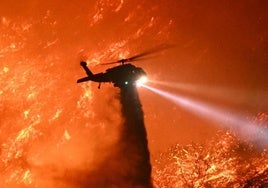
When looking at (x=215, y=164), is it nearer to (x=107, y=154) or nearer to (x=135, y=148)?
(x=135, y=148)

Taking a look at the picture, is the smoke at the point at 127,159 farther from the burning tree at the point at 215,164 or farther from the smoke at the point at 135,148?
the burning tree at the point at 215,164

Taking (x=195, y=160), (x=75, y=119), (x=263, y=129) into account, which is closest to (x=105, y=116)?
(x=75, y=119)

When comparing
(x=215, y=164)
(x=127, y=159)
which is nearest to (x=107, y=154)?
(x=127, y=159)

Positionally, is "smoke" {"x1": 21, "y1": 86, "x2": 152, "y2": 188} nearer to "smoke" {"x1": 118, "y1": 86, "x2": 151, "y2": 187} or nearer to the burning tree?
"smoke" {"x1": 118, "y1": 86, "x2": 151, "y2": 187}

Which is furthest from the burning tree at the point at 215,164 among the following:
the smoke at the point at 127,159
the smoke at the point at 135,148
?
the smoke at the point at 135,148

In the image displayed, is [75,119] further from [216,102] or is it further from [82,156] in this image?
[216,102]

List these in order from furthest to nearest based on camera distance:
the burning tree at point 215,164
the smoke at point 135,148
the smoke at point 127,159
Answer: the burning tree at point 215,164
the smoke at point 127,159
the smoke at point 135,148

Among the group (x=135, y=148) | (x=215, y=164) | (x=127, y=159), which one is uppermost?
(x=135, y=148)

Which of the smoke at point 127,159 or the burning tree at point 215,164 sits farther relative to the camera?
the burning tree at point 215,164

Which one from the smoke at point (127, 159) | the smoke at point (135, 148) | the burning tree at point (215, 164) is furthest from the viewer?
the burning tree at point (215, 164)
